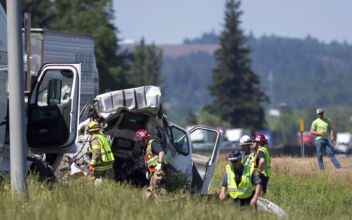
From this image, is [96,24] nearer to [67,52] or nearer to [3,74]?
[67,52]

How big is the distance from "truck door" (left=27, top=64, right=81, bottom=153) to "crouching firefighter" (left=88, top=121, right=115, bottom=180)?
330 mm

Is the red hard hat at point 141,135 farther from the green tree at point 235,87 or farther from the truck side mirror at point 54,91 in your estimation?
the green tree at point 235,87

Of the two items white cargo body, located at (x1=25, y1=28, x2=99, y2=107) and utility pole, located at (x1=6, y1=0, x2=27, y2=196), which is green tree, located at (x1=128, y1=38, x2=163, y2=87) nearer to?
white cargo body, located at (x1=25, y1=28, x2=99, y2=107)

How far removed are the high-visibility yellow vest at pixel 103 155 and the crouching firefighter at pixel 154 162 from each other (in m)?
0.62

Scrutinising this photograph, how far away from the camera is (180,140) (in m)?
16.1

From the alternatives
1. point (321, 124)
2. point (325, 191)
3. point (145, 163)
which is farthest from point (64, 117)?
point (321, 124)

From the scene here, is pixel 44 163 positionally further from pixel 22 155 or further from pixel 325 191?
pixel 325 191

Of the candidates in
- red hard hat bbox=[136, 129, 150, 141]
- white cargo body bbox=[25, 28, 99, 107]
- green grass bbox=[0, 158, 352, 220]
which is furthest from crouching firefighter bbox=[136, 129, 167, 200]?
white cargo body bbox=[25, 28, 99, 107]

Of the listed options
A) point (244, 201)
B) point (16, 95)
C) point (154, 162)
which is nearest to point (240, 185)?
point (244, 201)

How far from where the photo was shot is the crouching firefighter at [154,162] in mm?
14070

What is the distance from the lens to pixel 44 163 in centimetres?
1458

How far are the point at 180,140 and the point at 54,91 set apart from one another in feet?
9.95

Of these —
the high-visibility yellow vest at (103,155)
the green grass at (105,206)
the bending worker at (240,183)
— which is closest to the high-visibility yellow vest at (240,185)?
the bending worker at (240,183)

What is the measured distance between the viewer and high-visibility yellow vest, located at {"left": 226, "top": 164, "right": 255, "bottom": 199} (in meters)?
11.3
